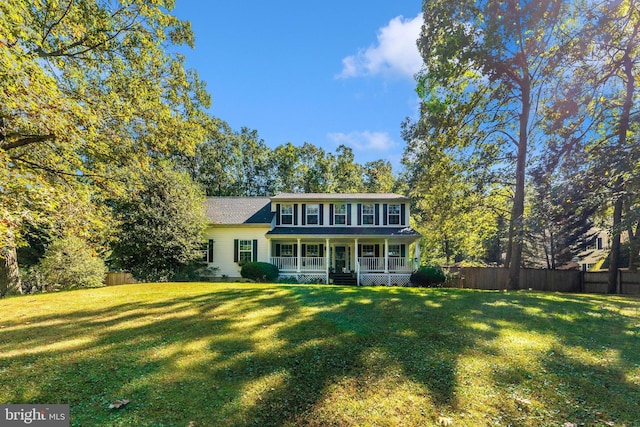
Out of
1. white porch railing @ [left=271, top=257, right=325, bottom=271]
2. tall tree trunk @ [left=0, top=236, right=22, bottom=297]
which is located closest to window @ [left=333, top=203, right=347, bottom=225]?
white porch railing @ [left=271, top=257, right=325, bottom=271]

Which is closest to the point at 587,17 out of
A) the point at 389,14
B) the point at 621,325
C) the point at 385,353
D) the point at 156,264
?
the point at 389,14

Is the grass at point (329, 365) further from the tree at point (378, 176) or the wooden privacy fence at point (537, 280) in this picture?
the tree at point (378, 176)

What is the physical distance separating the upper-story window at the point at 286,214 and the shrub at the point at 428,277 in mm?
8516

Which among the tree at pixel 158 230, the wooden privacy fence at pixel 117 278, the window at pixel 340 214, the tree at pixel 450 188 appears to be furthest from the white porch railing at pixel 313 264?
the wooden privacy fence at pixel 117 278

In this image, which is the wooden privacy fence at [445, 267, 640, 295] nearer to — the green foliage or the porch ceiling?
the porch ceiling

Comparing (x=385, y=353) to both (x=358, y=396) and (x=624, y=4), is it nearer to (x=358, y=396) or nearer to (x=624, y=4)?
(x=358, y=396)

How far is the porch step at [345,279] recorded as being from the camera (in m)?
18.4

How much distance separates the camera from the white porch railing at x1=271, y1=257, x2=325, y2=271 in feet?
62.1

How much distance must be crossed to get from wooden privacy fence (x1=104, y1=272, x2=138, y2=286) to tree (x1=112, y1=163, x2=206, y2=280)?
494 mm

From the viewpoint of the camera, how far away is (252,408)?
10.7ft

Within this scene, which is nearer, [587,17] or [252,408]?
[252,408]

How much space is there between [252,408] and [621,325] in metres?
7.52

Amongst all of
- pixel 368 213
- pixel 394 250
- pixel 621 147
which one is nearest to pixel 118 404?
pixel 621 147

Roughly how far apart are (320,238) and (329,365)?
1534 cm
